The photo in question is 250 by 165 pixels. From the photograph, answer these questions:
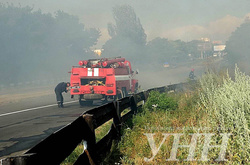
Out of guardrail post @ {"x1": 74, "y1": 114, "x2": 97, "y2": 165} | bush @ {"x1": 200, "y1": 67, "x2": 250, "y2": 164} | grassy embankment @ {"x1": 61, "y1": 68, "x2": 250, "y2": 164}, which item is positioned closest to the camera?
guardrail post @ {"x1": 74, "y1": 114, "x2": 97, "y2": 165}

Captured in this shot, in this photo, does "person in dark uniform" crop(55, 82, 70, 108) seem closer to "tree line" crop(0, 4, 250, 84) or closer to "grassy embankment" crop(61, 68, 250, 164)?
"grassy embankment" crop(61, 68, 250, 164)

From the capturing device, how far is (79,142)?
3918 mm

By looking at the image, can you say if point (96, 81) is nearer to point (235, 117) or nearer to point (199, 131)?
point (199, 131)

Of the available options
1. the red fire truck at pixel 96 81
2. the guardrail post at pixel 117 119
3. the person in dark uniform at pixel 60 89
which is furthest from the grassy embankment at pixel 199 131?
the person in dark uniform at pixel 60 89

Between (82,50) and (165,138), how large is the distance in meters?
64.9

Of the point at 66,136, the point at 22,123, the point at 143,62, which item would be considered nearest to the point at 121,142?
the point at 66,136

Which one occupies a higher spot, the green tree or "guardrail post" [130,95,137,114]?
the green tree

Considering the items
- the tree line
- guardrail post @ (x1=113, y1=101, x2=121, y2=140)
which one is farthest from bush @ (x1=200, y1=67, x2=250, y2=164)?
the tree line

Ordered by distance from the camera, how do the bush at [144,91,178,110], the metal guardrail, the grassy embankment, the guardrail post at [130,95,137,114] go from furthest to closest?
the bush at [144,91,178,110] < the guardrail post at [130,95,137,114] < the grassy embankment < the metal guardrail

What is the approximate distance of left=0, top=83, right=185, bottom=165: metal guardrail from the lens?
103 inches

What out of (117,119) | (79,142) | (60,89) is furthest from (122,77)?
(79,142)

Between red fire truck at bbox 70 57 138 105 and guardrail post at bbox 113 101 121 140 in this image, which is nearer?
guardrail post at bbox 113 101 121 140

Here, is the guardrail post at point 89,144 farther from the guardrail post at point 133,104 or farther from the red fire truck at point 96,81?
the red fire truck at point 96,81

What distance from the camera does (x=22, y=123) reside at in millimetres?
11742
